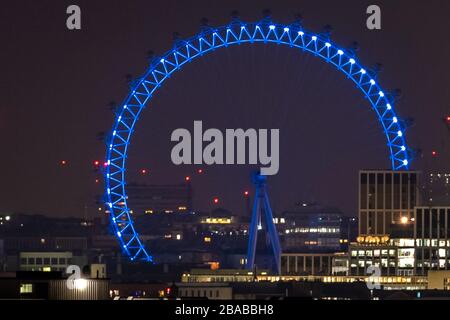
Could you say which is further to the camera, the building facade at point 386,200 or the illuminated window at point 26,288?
the building facade at point 386,200

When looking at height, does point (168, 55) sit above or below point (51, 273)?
above

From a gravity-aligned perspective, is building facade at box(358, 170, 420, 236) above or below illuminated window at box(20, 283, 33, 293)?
above

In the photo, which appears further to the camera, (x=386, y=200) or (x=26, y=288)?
(x=386, y=200)

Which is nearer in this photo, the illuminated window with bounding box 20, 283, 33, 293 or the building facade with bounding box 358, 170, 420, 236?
the illuminated window with bounding box 20, 283, 33, 293

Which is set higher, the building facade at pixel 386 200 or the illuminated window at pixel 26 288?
the building facade at pixel 386 200

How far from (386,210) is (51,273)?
306 ft

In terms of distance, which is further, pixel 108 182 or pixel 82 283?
pixel 108 182

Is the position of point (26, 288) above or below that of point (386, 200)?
below
